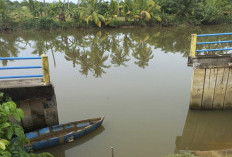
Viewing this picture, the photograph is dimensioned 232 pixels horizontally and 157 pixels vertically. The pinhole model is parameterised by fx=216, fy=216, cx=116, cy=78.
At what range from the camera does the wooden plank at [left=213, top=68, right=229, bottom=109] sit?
6980mm

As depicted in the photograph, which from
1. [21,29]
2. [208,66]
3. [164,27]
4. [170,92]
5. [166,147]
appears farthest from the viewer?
[164,27]

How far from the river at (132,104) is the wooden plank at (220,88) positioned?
321 mm

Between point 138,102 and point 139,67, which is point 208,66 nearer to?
point 138,102

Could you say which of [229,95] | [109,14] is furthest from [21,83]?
[109,14]

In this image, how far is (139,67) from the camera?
12609 millimetres

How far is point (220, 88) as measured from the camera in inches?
285

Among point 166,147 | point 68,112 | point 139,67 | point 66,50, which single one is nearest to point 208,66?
point 166,147

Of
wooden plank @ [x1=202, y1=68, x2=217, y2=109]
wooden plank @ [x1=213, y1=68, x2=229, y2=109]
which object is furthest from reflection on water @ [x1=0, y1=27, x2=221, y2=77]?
wooden plank @ [x1=213, y1=68, x2=229, y2=109]

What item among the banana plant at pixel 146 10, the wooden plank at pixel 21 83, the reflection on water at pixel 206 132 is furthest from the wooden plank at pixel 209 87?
the banana plant at pixel 146 10

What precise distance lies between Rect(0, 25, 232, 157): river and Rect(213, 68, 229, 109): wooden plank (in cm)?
32

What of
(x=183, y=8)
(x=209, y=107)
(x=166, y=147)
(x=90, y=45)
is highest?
(x=183, y=8)

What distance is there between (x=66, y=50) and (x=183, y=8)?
66.6 feet

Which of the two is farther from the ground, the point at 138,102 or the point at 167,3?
the point at 167,3

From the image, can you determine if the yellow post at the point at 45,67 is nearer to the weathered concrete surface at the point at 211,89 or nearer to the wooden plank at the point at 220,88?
the weathered concrete surface at the point at 211,89
